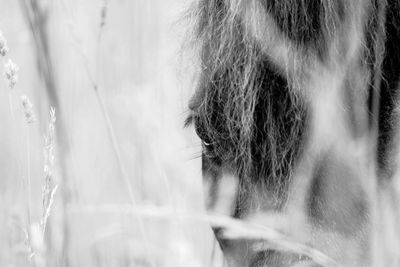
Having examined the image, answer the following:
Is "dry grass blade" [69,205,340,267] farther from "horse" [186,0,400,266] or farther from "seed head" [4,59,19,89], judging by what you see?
"seed head" [4,59,19,89]

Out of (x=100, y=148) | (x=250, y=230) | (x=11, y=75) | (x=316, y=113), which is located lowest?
(x=100, y=148)

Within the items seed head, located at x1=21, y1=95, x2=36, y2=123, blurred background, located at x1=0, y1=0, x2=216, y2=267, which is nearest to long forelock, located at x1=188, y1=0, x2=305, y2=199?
blurred background, located at x1=0, y1=0, x2=216, y2=267

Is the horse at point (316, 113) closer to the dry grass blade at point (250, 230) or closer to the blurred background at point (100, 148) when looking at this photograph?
the dry grass blade at point (250, 230)

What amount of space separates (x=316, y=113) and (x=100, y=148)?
1359mm

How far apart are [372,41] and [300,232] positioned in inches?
17.3

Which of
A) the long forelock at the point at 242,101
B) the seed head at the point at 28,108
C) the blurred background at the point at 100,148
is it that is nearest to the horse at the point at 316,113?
the long forelock at the point at 242,101

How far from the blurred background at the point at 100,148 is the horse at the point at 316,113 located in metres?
0.22

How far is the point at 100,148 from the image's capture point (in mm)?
2867

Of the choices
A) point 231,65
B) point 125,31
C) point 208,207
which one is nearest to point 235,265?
point 208,207

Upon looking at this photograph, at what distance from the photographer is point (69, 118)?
2383 mm

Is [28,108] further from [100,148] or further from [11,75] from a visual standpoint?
[100,148]

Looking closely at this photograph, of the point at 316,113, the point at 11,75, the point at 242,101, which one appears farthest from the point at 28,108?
the point at 316,113

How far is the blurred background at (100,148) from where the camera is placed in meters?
1.82

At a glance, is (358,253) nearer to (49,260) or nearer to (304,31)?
(304,31)
